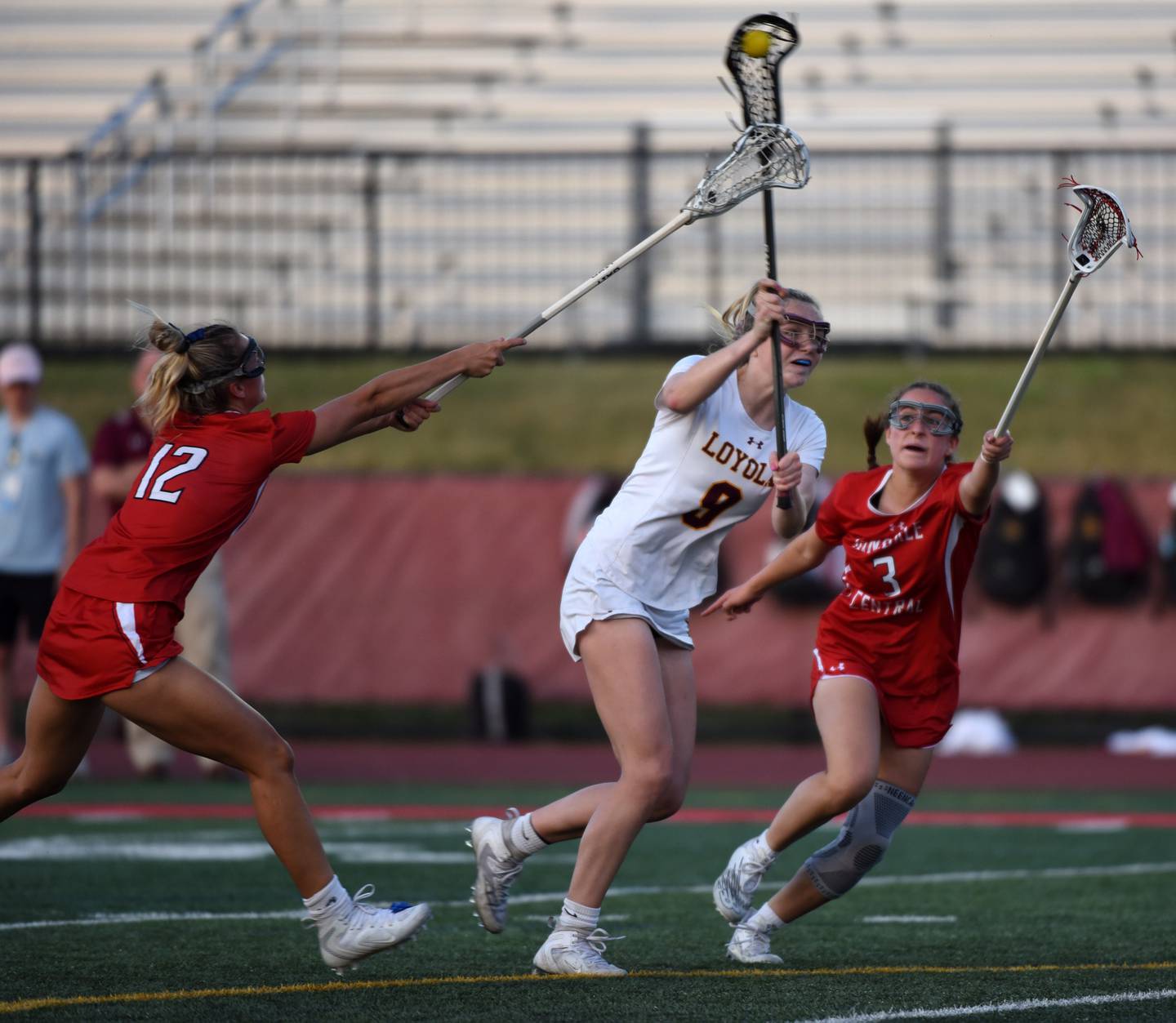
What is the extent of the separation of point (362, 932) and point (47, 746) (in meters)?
0.99

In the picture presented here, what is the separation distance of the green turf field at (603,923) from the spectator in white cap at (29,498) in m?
1.66

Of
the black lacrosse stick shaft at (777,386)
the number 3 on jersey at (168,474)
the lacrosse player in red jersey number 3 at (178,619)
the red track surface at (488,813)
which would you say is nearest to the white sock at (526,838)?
the lacrosse player in red jersey number 3 at (178,619)

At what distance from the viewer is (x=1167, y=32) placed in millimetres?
20516

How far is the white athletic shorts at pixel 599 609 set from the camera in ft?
19.0

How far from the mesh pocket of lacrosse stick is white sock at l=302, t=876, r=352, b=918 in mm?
2783

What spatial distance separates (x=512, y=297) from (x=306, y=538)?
161 inches

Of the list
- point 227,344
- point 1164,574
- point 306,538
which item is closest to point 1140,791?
point 1164,574

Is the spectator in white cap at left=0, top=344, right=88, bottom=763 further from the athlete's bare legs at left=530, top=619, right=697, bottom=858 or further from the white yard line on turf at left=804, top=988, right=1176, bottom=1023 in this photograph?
the white yard line on turf at left=804, top=988, right=1176, bottom=1023

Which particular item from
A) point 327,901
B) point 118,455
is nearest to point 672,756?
point 327,901

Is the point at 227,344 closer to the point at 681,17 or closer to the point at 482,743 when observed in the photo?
the point at 482,743

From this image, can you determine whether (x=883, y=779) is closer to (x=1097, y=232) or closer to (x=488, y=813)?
(x=1097, y=232)

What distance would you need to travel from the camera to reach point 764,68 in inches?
245

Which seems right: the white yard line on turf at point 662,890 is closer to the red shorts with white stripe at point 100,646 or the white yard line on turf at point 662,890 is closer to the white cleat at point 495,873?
the white cleat at point 495,873

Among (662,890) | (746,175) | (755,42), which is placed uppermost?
(755,42)
